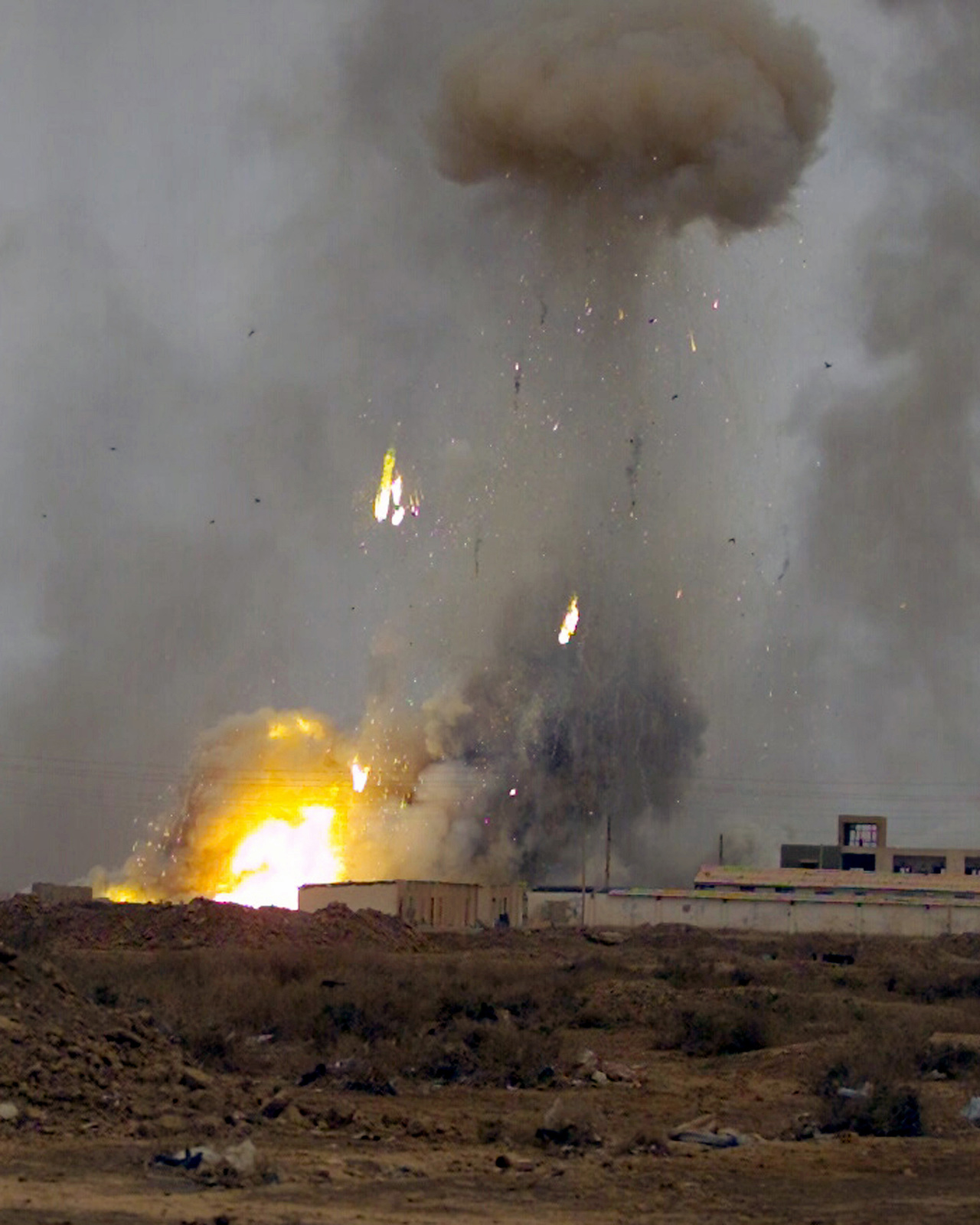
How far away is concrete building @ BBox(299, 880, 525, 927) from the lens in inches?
2928

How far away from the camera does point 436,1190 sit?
1744cm

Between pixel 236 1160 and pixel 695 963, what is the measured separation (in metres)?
35.0

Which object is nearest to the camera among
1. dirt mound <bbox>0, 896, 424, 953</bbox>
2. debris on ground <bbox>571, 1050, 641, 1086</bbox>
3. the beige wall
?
debris on ground <bbox>571, 1050, 641, 1086</bbox>

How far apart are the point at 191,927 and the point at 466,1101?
36279 mm

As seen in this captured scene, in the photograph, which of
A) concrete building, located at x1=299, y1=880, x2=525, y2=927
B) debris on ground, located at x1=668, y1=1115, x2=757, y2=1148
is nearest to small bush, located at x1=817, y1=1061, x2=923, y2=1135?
debris on ground, located at x1=668, y1=1115, x2=757, y2=1148

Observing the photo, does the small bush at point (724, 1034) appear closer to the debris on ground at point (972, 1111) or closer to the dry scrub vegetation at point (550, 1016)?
the dry scrub vegetation at point (550, 1016)

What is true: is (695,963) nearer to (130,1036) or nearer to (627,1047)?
(627,1047)

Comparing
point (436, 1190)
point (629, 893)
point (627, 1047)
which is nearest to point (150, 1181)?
point (436, 1190)

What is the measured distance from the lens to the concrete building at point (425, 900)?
244ft

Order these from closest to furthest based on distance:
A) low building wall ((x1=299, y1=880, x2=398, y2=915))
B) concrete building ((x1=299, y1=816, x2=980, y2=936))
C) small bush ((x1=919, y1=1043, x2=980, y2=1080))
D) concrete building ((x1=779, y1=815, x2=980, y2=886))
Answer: small bush ((x1=919, y1=1043, x2=980, y2=1080)), low building wall ((x1=299, y1=880, x2=398, y2=915)), concrete building ((x1=299, y1=816, x2=980, y2=936)), concrete building ((x1=779, y1=815, x2=980, y2=886))

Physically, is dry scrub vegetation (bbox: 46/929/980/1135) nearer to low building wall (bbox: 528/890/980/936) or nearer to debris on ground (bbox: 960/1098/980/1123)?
debris on ground (bbox: 960/1098/980/1123)

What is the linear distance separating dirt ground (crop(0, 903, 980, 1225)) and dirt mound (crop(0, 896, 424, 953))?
15.3 m

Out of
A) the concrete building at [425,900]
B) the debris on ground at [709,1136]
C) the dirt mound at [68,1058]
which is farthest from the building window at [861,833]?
the debris on ground at [709,1136]

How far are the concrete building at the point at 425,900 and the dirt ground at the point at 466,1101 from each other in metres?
32.5
